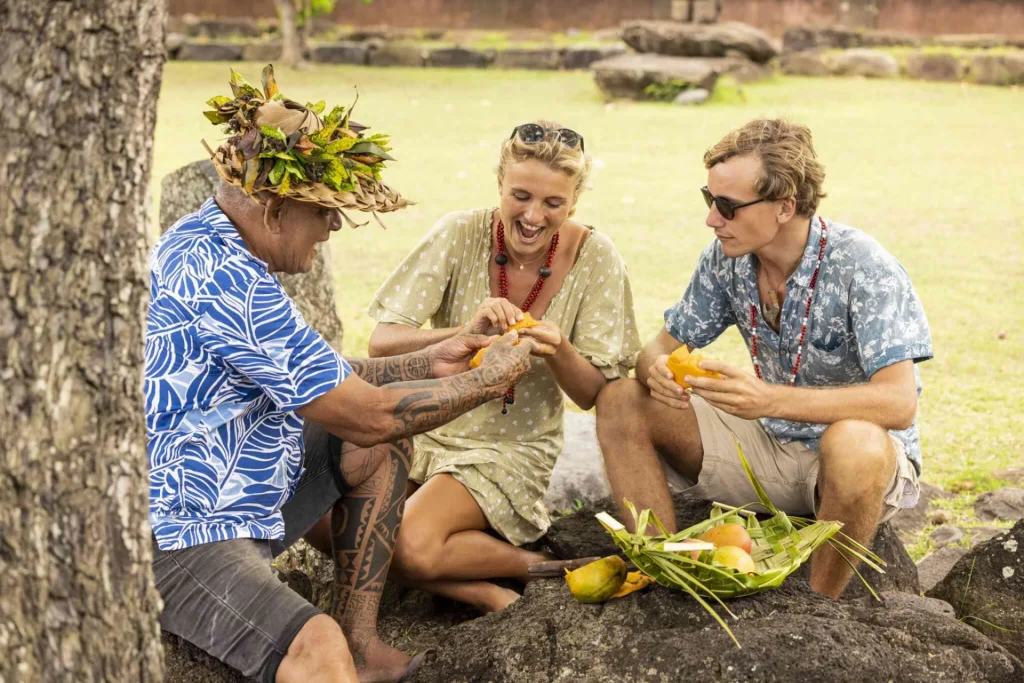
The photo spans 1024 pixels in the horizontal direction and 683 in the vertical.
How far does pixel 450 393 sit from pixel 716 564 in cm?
93

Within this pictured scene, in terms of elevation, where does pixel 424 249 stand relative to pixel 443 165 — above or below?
above

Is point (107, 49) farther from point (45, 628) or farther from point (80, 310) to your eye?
point (45, 628)

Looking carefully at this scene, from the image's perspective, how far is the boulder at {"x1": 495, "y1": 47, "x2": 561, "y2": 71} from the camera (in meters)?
25.9

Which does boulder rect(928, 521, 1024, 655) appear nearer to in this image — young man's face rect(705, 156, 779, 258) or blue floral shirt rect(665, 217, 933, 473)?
blue floral shirt rect(665, 217, 933, 473)

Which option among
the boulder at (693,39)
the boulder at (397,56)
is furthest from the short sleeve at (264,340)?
the boulder at (397,56)

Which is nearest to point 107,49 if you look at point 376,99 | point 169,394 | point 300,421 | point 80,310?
point 80,310

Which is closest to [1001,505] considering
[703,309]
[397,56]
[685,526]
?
[685,526]

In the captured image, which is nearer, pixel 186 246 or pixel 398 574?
pixel 186 246

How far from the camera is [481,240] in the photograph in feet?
15.5

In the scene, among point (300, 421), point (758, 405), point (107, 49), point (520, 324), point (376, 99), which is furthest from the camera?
point (376, 99)

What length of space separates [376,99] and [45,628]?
1919 cm

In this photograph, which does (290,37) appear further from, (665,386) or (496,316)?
(665,386)

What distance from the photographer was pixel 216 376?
10.9 ft

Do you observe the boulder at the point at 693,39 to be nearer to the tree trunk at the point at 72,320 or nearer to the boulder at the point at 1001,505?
the boulder at the point at 1001,505
